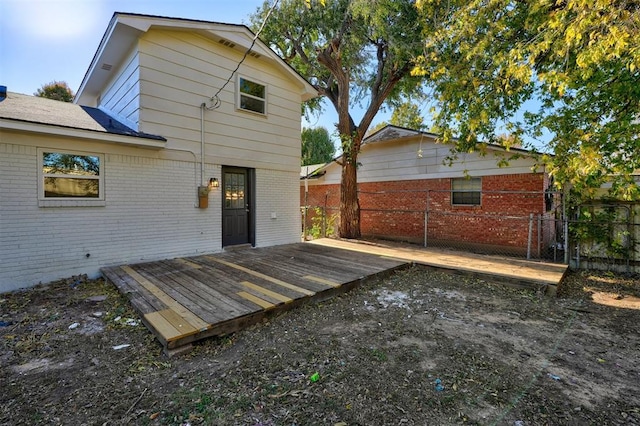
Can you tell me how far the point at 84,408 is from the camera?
88.4 inches

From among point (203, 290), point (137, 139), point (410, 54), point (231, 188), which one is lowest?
point (203, 290)

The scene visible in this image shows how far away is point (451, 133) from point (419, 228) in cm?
472

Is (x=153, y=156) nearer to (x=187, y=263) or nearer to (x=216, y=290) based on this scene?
(x=187, y=263)

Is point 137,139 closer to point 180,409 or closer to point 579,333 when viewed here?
point 180,409

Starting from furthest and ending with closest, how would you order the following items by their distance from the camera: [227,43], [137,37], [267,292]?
1. [227,43]
2. [137,37]
3. [267,292]

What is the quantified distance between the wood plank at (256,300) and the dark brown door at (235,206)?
3522 millimetres

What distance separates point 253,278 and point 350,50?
25.2 ft

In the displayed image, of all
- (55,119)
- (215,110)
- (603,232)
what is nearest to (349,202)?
(215,110)

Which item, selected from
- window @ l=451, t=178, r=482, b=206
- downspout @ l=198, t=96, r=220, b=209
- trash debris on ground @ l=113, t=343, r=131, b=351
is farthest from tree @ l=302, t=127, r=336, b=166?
trash debris on ground @ l=113, t=343, r=131, b=351

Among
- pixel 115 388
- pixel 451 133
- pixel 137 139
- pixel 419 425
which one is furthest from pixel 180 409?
pixel 451 133

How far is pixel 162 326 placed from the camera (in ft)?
10.6

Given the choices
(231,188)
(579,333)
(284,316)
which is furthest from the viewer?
(231,188)

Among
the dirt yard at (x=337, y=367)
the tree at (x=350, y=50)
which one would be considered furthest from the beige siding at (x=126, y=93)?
the tree at (x=350, y=50)

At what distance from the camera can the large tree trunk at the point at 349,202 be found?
33.9 ft
